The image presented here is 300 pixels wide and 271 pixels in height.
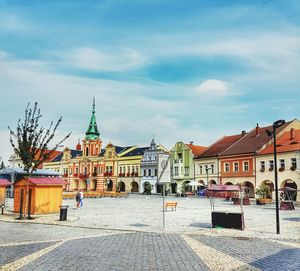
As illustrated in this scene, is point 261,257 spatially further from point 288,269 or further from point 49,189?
point 49,189

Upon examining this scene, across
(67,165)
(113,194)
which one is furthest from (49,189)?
(67,165)

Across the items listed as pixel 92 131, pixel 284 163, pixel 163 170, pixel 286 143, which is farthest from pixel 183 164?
pixel 163 170

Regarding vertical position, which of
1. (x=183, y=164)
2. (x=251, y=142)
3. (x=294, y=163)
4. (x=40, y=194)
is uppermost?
(x=251, y=142)

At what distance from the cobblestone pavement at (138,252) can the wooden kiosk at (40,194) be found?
8519mm

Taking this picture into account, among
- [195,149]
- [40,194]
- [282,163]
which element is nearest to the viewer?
[40,194]

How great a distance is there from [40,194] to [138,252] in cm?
1458

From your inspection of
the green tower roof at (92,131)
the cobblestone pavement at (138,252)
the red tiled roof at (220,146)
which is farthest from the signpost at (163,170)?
the green tower roof at (92,131)

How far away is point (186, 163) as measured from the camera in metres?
66.8

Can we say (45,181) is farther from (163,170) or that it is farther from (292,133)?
(292,133)

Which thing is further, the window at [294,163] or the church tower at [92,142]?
the church tower at [92,142]

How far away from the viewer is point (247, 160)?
5328 centimetres

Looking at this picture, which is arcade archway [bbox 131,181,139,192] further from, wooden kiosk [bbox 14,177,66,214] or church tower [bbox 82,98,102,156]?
wooden kiosk [bbox 14,177,66,214]

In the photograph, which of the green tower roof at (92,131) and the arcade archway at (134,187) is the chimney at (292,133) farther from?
the green tower roof at (92,131)

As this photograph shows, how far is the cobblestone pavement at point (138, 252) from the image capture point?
908cm
